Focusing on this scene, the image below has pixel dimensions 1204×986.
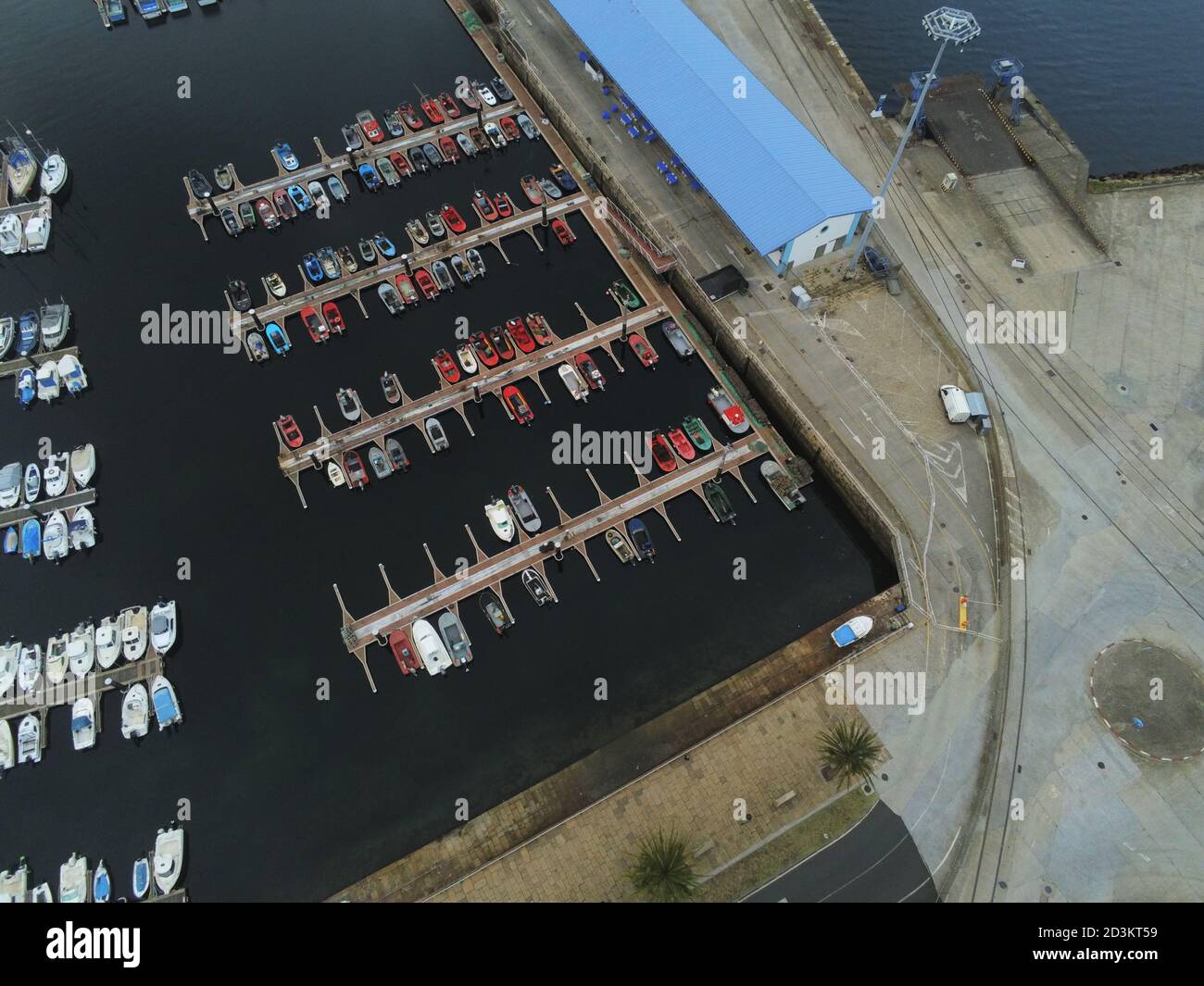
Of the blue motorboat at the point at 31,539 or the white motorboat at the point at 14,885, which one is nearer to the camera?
the white motorboat at the point at 14,885

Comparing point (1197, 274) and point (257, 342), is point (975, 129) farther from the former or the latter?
point (257, 342)

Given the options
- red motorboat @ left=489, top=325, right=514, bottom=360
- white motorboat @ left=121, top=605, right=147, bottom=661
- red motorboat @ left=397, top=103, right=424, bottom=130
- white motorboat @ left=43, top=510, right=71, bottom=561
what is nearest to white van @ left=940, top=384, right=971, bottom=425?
red motorboat @ left=489, top=325, right=514, bottom=360

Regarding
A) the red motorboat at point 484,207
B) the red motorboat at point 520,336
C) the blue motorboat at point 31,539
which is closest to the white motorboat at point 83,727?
the blue motorboat at point 31,539

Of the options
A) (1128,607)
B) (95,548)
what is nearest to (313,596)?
(95,548)

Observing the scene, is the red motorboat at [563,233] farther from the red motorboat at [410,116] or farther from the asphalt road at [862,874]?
the asphalt road at [862,874]

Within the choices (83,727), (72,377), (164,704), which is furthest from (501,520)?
(72,377)
